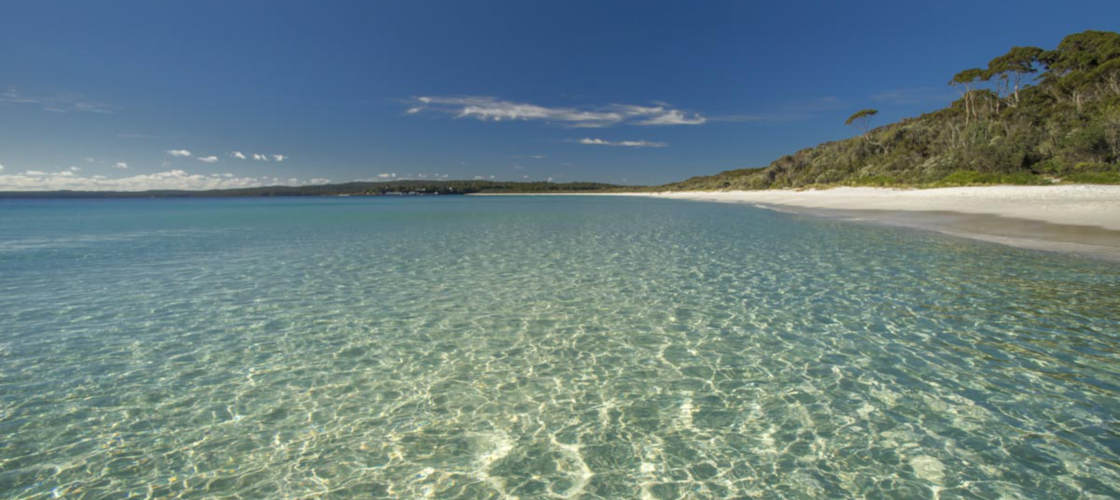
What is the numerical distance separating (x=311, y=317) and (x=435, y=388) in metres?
3.98

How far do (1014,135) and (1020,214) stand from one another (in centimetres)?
2762

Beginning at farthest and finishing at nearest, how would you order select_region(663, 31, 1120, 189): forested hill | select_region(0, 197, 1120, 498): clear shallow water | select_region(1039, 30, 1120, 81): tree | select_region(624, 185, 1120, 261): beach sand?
select_region(1039, 30, 1120, 81): tree, select_region(663, 31, 1120, 189): forested hill, select_region(624, 185, 1120, 261): beach sand, select_region(0, 197, 1120, 498): clear shallow water

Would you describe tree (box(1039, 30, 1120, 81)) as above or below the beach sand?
above

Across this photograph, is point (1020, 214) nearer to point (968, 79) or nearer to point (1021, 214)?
point (1021, 214)

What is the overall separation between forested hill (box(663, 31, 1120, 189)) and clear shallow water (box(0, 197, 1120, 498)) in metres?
31.7

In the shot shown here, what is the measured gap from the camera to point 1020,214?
22.6 m

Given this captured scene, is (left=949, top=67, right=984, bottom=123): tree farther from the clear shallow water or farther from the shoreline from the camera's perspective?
the clear shallow water

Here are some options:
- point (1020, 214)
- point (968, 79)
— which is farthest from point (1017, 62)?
point (1020, 214)

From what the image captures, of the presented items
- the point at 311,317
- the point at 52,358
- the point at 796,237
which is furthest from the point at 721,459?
the point at 796,237

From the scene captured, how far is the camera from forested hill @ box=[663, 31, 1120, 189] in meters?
34.1

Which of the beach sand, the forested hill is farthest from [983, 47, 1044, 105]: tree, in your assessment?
the beach sand

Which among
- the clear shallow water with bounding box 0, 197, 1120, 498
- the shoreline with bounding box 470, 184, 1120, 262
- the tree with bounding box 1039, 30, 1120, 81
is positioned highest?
Result: the tree with bounding box 1039, 30, 1120, 81

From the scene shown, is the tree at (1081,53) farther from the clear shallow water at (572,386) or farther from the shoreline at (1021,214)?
the clear shallow water at (572,386)

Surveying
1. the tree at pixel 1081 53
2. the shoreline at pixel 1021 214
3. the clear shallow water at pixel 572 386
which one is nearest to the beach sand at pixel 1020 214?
the shoreline at pixel 1021 214
